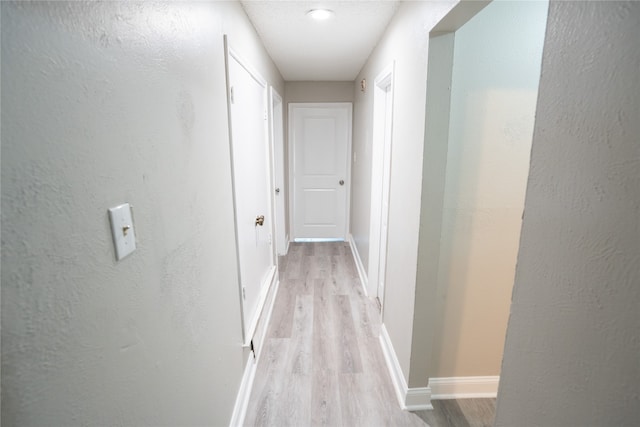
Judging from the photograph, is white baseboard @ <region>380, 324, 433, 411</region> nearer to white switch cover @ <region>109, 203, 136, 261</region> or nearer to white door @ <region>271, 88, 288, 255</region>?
white switch cover @ <region>109, 203, 136, 261</region>

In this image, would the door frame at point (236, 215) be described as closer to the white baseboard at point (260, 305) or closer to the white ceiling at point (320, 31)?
the white baseboard at point (260, 305)

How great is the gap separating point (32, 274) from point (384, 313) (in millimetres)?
2110

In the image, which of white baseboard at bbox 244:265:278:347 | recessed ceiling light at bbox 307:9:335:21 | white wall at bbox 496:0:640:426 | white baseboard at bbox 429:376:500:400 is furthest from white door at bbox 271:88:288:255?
white wall at bbox 496:0:640:426

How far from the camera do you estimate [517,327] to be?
2.51 feet

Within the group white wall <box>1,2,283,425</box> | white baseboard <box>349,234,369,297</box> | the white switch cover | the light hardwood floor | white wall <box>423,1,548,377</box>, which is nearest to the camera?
white wall <box>1,2,283,425</box>

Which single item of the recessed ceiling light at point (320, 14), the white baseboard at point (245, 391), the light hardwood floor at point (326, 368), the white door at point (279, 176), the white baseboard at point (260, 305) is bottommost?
the light hardwood floor at point (326, 368)

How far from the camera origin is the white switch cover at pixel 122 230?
2.10 ft

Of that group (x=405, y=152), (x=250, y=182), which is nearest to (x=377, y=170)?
(x=405, y=152)

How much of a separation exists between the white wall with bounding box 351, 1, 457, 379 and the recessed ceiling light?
1.32 ft

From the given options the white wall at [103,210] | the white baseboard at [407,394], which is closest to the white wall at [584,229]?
the white wall at [103,210]

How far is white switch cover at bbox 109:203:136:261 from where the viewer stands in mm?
639

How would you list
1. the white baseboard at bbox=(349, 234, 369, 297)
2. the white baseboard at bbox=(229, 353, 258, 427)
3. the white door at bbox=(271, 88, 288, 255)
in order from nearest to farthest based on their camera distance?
the white baseboard at bbox=(229, 353, 258, 427), the white baseboard at bbox=(349, 234, 369, 297), the white door at bbox=(271, 88, 288, 255)

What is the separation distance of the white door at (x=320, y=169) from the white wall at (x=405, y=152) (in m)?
1.88

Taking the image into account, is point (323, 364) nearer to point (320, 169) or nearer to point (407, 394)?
point (407, 394)
